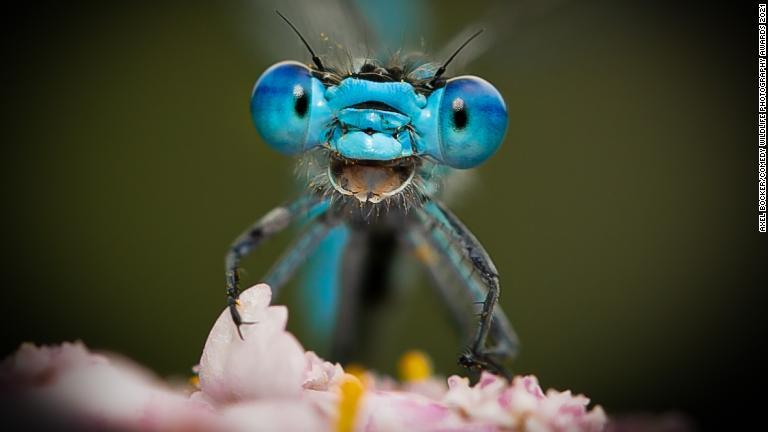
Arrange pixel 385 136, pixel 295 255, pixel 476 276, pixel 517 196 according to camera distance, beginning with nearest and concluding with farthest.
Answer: pixel 385 136 → pixel 476 276 → pixel 295 255 → pixel 517 196

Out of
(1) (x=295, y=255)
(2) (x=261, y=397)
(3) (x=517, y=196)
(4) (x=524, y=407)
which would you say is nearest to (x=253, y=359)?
(2) (x=261, y=397)

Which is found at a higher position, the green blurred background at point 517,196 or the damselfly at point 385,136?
the green blurred background at point 517,196

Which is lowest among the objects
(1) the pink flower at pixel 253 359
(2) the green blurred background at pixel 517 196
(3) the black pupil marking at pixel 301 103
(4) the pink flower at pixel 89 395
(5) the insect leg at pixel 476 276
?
(4) the pink flower at pixel 89 395

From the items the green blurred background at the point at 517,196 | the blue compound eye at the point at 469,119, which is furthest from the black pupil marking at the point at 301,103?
the green blurred background at the point at 517,196

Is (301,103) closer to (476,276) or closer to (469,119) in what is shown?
(469,119)

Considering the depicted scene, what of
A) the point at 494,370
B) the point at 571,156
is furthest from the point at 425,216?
the point at 571,156

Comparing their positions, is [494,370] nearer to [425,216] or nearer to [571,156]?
[425,216]

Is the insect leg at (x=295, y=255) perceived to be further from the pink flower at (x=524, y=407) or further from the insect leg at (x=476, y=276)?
the pink flower at (x=524, y=407)
